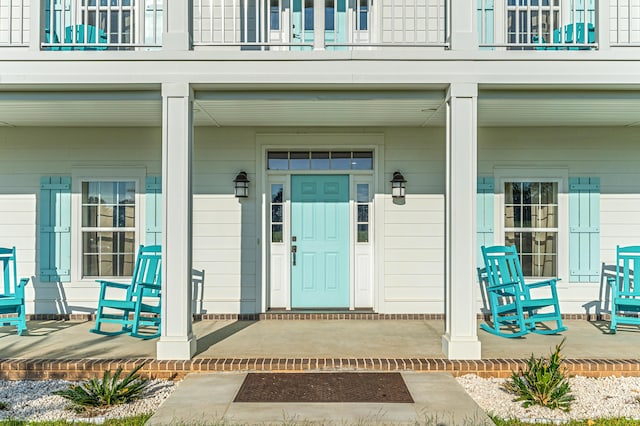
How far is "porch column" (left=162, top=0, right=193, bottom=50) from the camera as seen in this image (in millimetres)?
4406

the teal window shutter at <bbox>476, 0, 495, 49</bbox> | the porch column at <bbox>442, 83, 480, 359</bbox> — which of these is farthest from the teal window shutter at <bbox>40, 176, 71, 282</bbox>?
the teal window shutter at <bbox>476, 0, 495, 49</bbox>

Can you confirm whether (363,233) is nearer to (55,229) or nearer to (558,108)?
(558,108)

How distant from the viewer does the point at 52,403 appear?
11.8ft

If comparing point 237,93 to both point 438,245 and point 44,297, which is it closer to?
point 438,245

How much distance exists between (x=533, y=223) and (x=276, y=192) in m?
3.21

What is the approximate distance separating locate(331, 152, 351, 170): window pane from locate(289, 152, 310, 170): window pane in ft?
1.07

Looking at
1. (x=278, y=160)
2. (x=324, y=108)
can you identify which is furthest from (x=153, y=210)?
(x=324, y=108)

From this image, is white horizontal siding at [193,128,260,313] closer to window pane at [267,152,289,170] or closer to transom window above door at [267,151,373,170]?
window pane at [267,152,289,170]

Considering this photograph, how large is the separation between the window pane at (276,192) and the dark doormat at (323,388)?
2.64 meters

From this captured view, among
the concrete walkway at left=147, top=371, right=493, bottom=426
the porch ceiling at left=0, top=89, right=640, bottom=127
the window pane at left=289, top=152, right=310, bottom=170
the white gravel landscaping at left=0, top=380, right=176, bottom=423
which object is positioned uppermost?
the porch ceiling at left=0, top=89, right=640, bottom=127

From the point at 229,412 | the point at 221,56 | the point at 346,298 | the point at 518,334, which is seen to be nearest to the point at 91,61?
the point at 221,56

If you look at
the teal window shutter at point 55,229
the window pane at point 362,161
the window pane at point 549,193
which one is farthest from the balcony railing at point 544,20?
the teal window shutter at point 55,229

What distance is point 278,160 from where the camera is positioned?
6.29 m

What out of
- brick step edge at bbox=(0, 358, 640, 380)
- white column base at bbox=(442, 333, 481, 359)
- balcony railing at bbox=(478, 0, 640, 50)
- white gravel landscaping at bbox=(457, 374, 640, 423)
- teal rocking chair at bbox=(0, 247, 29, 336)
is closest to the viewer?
white gravel landscaping at bbox=(457, 374, 640, 423)
